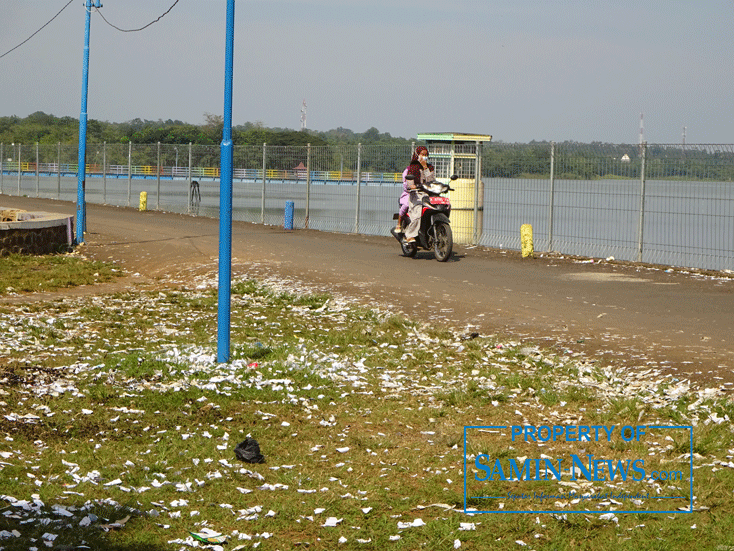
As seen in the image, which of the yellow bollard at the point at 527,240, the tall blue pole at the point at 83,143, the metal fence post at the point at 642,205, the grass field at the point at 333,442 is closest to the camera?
the grass field at the point at 333,442

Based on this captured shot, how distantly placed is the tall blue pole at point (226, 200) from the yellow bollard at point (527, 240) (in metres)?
10.6

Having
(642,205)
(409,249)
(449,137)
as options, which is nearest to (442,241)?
(409,249)

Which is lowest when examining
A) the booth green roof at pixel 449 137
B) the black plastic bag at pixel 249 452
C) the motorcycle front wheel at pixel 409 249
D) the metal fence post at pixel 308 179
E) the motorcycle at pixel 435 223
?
the black plastic bag at pixel 249 452

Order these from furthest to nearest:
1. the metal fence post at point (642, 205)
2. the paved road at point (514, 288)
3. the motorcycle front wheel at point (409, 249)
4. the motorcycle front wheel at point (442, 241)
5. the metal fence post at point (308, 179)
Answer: the metal fence post at point (308, 179), the motorcycle front wheel at point (409, 249), the motorcycle front wheel at point (442, 241), the metal fence post at point (642, 205), the paved road at point (514, 288)

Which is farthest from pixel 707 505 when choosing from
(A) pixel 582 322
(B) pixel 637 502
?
(A) pixel 582 322

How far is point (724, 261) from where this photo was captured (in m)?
15.7

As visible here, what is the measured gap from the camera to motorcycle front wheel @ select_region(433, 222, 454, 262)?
17109 mm

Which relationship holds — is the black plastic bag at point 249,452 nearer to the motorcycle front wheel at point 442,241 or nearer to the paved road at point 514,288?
the paved road at point 514,288

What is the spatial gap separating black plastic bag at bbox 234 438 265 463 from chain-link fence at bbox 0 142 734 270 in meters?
11.5

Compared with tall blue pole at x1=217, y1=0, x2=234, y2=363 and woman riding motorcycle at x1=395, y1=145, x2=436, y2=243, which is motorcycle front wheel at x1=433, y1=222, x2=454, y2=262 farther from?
tall blue pole at x1=217, y1=0, x2=234, y2=363

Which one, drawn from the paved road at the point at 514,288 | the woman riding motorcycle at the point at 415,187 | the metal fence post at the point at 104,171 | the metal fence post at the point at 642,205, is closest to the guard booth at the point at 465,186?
the paved road at the point at 514,288

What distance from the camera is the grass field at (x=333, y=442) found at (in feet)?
16.6

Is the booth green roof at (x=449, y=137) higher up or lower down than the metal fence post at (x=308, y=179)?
higher up

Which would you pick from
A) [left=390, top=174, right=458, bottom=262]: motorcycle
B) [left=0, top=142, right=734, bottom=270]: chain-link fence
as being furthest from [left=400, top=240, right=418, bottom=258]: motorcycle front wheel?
[left=0, top=142, right=734, bottom=270]: chain-link fence
